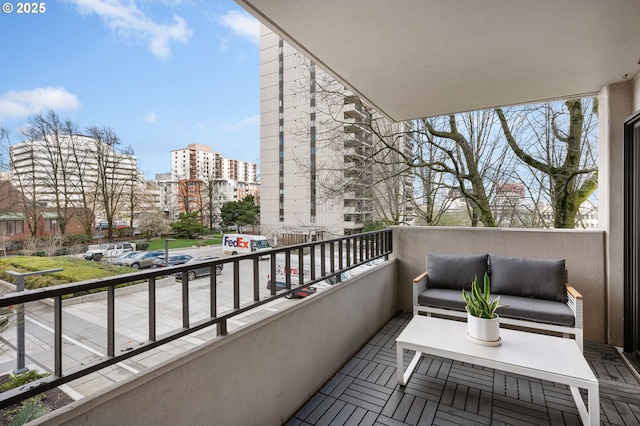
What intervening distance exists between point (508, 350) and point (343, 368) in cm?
126

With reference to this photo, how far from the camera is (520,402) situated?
82.5 inches

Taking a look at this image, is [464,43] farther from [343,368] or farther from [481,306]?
[343,368]

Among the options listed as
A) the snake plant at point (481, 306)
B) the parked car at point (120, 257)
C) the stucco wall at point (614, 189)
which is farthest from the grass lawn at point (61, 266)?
the stucco wall at point (614, 189)

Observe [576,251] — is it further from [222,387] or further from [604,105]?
[222,387]

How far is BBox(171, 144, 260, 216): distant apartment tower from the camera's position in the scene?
534 centimetres

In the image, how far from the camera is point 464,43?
6.56 feet

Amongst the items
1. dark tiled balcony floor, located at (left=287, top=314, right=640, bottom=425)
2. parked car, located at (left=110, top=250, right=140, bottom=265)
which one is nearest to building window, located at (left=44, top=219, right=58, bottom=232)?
parked car, located at (left=110, top=250, right=140, bottom=265)

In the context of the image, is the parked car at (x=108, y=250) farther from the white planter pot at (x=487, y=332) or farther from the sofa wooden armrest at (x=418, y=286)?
the white planter pot at (x=487, y=332)

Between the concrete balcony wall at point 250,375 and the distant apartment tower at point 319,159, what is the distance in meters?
2.40

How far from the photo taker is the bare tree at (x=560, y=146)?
4.57 metres

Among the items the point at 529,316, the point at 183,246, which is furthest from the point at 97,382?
the point at 529,316

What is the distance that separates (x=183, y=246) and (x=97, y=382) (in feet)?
7.43

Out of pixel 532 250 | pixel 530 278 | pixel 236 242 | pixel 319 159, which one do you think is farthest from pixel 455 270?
pixel 319 159

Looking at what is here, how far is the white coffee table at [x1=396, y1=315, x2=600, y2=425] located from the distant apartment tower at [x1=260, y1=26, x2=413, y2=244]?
2751 millimetres
